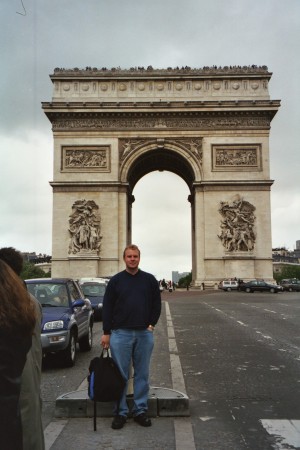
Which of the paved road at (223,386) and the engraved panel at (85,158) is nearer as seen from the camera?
the paved road at (223,386)

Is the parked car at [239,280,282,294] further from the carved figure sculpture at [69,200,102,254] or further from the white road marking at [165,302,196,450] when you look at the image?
the white road marking at [165,302,196,450]

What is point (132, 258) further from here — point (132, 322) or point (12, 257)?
point (12, 257)

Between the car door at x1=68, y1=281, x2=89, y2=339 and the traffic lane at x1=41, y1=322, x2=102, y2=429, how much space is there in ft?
1.70

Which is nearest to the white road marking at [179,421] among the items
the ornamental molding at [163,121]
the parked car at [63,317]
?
the parked car at [63,317]

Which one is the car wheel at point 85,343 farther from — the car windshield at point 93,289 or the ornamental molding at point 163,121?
the ornamental molding at point 163,121

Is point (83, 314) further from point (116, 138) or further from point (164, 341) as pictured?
point (116, 138)

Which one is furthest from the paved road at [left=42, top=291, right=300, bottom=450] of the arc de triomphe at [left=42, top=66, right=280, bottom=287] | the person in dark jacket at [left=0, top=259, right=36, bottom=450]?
the arc de triomphe at [left=42, top=66, right=280, bottom=287]

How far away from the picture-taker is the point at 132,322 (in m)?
5.72

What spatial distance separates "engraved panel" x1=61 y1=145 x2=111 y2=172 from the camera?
41094mm

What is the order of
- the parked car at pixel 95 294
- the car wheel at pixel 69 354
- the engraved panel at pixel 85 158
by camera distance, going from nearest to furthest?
the car wheel at pixel 69 354 → the parked car at pixel 95 294 → the engraved panel at pixel 85 158

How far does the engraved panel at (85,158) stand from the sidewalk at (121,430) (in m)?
35.5

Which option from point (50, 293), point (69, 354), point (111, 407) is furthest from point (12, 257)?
point (50, 293)

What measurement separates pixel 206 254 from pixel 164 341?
27963 millimetres

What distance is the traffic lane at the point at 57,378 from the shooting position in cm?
651
